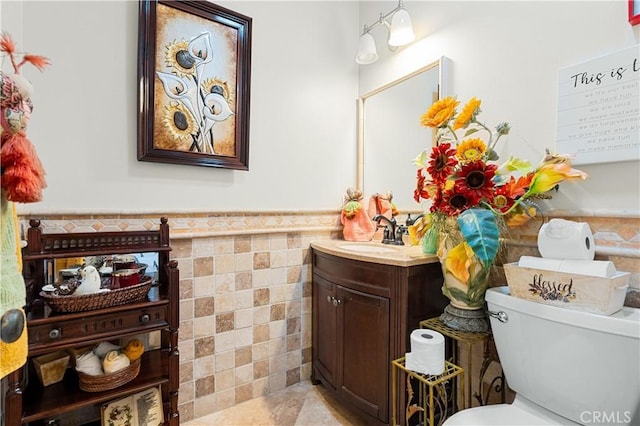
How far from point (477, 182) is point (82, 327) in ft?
4.91

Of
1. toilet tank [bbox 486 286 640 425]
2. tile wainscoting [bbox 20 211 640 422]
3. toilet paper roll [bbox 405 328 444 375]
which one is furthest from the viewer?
tile wainscoting [bbox 20 211 640 422]

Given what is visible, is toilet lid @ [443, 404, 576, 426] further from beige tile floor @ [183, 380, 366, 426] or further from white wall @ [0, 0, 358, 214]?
white wall @ [0, 0, 358, 214]

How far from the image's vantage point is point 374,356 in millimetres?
1308

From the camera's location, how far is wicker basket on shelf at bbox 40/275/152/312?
3.46 ft

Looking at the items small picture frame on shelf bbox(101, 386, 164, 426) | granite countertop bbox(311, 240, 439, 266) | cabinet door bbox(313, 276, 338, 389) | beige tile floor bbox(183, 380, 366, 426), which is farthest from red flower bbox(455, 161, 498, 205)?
small picture frame on shelf bbox(101, 386, 164, 426)

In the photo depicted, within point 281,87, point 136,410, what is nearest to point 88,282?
point 136,410

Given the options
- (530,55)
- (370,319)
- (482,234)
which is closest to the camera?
(482,234)

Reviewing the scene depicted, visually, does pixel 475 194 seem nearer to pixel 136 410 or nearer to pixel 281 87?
pixel 281 87

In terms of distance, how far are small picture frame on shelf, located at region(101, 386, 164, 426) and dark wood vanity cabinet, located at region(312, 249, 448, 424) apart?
0.80 m

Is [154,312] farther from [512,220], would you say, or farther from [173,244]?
[512,220]

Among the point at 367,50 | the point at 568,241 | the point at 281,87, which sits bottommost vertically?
the point at 568,241

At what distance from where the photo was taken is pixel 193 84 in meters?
1.48

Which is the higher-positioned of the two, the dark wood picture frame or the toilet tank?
→ the dark wood picture frame

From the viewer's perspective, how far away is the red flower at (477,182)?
1.05 m
